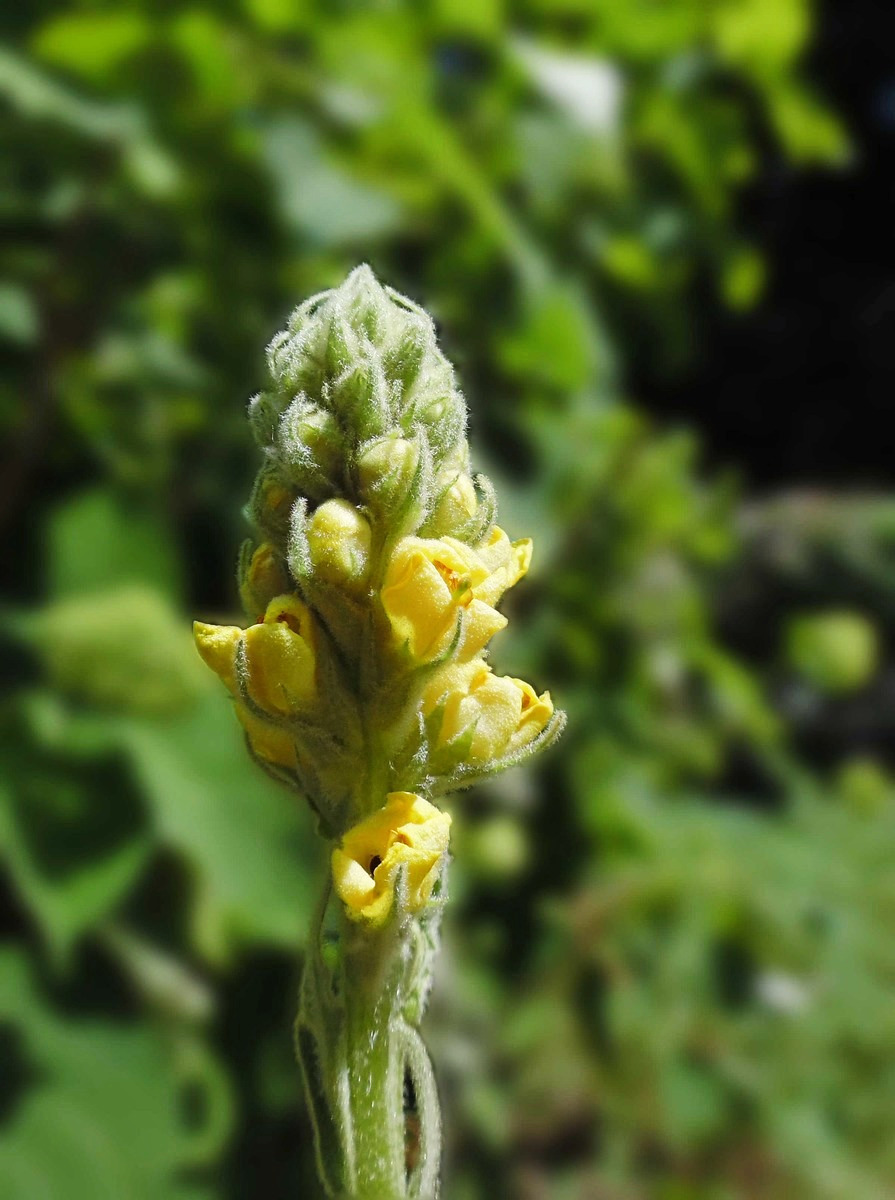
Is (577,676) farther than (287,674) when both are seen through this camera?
Yes

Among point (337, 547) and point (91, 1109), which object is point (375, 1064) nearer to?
point (337, 547)

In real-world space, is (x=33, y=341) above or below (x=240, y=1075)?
above

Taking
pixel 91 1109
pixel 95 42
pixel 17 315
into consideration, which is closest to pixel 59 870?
pixel 91 1109

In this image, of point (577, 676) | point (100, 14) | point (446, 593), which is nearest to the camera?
point (446, 593)

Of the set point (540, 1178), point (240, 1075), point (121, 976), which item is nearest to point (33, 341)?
point (121, 976)

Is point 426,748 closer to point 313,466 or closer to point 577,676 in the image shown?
point 313,466

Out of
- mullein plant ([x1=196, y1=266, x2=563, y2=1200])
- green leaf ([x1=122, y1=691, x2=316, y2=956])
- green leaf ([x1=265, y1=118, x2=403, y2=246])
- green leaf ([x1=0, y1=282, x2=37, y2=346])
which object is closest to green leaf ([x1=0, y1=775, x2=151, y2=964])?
green leaf ([x1=122, y1=691, x2=316, y2=956])
